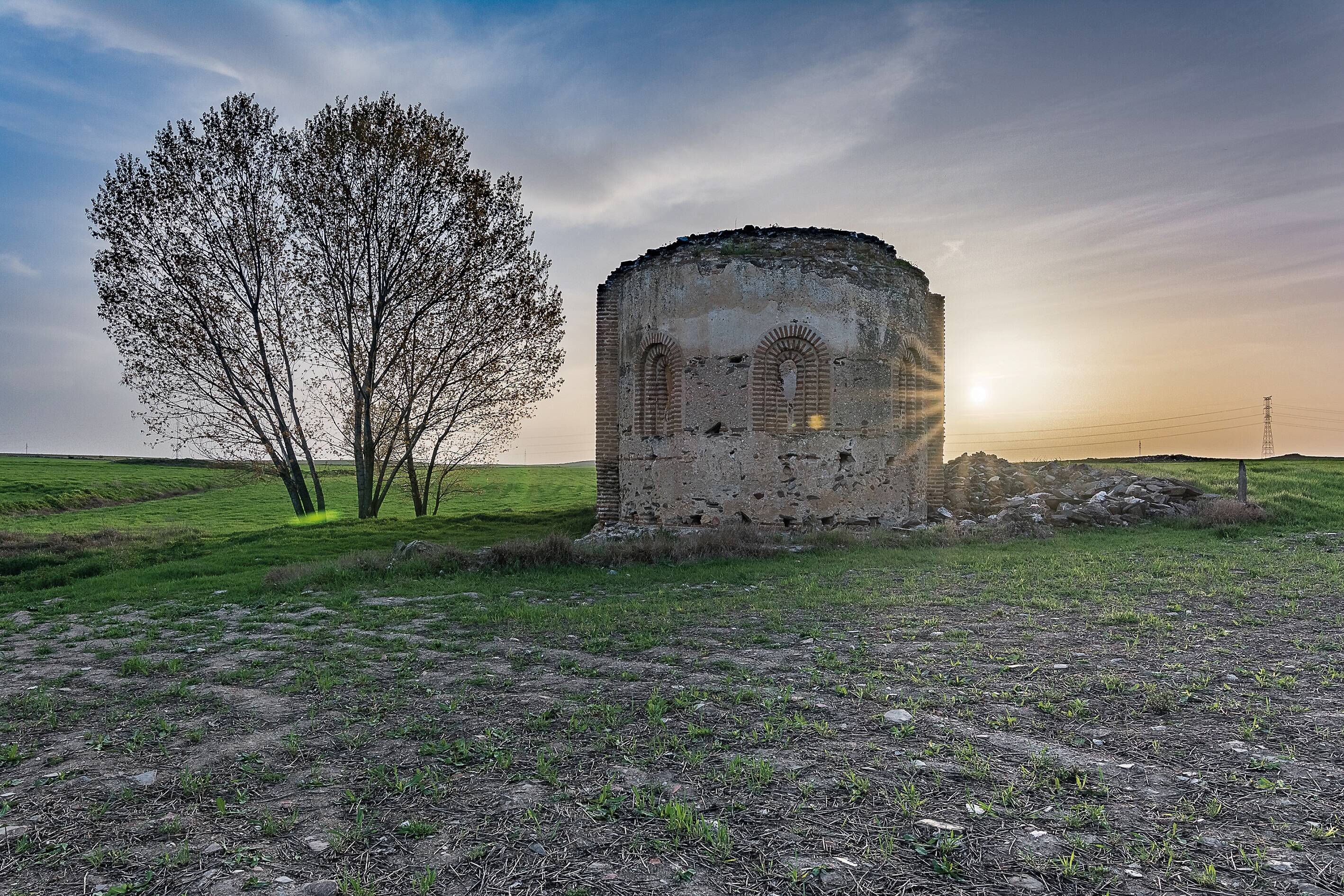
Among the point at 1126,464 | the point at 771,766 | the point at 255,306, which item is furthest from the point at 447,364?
the point at 1126,464

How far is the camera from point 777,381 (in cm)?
1504

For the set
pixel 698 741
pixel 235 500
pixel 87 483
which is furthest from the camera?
pixel 235 500

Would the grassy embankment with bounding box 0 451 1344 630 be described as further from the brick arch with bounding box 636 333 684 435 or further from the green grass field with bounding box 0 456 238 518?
the green grass field with bounding box 0 456 238 518

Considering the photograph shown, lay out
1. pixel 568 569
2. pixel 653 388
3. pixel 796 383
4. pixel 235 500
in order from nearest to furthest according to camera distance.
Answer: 1. pixel 568 569
2. pixel 796 383
3. pixel 653 388
4. pixel 235 500

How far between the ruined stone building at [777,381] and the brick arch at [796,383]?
0.10 ft

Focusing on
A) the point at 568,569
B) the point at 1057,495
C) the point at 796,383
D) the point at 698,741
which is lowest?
the point at 568,569

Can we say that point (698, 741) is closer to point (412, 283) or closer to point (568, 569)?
point (568, 569)

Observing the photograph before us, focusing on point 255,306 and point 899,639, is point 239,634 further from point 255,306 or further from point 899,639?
point 255,306

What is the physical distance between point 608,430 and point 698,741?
13886mm

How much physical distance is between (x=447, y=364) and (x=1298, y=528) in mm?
22130

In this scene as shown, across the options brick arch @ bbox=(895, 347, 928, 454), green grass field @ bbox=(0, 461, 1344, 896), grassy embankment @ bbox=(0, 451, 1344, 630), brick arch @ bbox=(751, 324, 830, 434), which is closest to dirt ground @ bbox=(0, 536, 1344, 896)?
green grass field @ bbox=(0, 461, 1344, 896)

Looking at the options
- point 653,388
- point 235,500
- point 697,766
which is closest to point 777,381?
point 653,388

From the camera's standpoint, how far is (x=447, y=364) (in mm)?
22672

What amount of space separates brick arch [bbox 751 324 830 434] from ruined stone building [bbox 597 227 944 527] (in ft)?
0.10
